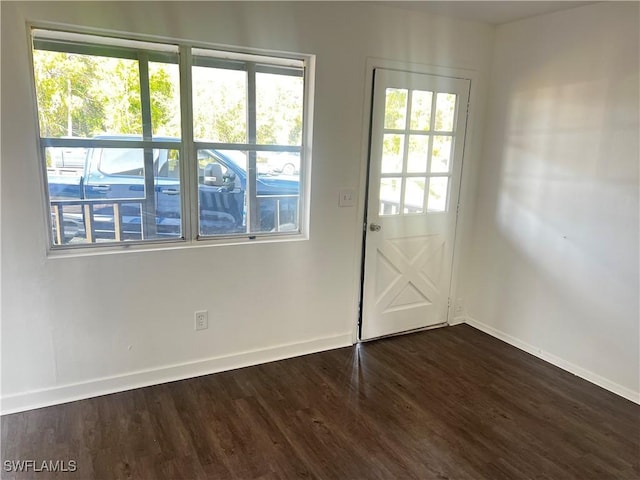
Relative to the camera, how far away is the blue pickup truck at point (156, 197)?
241 centimetres

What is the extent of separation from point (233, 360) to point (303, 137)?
1.59m

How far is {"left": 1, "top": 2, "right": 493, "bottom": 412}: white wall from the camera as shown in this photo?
7.39 feet

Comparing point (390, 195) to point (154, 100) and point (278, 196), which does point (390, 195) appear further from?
point (154, 100)

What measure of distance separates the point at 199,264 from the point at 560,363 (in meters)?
2.62

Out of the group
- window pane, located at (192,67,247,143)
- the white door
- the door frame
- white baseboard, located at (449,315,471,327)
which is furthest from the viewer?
white baseboard, located at (449,315,471,327)

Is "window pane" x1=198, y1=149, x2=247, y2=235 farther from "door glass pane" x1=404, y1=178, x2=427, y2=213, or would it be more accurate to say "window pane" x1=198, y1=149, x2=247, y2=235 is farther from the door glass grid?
"door glass pane" x1=404, y1=178, x2=427, y2=213

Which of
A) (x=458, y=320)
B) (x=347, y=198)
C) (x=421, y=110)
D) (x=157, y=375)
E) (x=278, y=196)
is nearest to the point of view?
(x=157, y=375)

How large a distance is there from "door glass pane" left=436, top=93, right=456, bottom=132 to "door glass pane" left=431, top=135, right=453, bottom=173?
0.08 metres

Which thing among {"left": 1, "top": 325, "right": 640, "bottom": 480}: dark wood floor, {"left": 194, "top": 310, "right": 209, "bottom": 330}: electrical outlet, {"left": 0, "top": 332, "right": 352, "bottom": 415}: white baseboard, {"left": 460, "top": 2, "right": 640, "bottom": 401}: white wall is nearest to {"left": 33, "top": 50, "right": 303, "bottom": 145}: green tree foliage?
{"left": 194, "top": 310, "right": 209, "bottom": 330}: electrical outlet

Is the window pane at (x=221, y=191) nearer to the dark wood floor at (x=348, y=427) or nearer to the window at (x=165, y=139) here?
the window at (x=165, y=139)

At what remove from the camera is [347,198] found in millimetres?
3119

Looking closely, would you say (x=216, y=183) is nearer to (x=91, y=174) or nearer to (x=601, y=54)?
(x=91, y=174)

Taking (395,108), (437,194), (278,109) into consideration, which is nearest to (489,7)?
(395,108)

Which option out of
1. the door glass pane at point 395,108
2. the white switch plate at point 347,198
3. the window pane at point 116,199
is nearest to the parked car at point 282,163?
the white switch plate at point 347,198
